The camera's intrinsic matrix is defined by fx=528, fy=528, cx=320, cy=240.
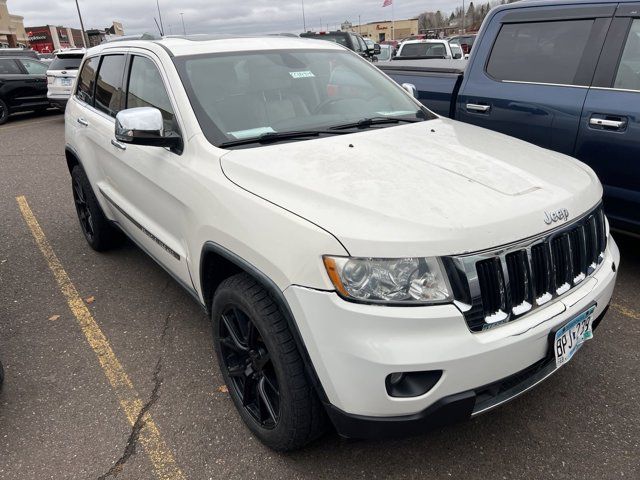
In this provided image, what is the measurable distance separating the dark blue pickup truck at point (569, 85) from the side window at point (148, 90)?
8.54ft

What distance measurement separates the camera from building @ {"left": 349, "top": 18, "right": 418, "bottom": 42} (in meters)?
70.8

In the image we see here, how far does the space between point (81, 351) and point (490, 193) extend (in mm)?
2621

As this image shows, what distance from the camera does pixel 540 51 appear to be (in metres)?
4.12

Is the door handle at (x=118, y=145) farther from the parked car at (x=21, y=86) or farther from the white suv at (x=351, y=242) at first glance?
the parked car at (x=21, y=86)

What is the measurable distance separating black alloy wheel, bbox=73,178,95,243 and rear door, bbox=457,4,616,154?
3.38 metres

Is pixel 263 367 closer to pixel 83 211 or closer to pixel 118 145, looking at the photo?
pixel 118 145

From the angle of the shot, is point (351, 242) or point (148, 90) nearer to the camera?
point (351, 242)

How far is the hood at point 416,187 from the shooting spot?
1852mm

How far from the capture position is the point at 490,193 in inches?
82.0

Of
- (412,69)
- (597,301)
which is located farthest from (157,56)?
(412,69)

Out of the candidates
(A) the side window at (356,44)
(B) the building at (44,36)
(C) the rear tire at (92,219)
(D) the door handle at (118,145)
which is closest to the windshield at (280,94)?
(D) the door handle at (118,145)

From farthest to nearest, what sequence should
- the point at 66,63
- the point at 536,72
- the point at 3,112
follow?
the point at 3,112, the point at 66,63, the point at 536,72

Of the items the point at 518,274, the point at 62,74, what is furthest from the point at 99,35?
the point at 518,274

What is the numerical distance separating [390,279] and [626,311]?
237 cm
